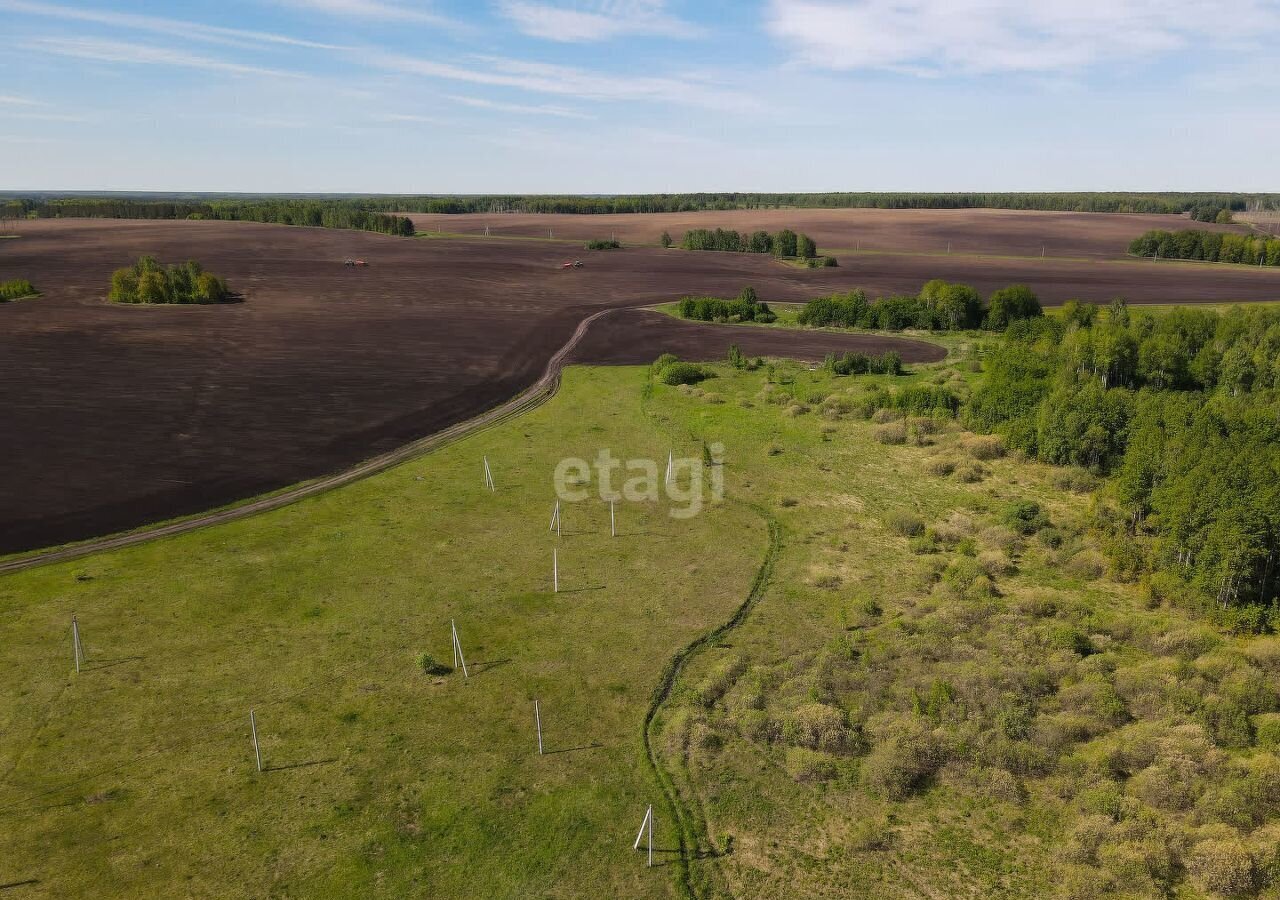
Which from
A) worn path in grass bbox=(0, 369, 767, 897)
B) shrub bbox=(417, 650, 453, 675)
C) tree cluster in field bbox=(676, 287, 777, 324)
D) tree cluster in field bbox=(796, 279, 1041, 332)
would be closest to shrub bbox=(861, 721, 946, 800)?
worn path in grass bbox=(0, 369, 767, 897)

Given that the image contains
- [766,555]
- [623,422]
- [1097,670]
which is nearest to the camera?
[1097,670]

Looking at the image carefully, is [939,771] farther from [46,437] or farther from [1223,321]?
[1223,321]

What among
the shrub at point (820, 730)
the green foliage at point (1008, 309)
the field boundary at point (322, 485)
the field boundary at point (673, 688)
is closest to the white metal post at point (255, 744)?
the field boundary at point (673, 688)

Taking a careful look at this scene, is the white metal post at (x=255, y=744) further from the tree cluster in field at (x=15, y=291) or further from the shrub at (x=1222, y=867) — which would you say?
the tree cluster in field at (x=15, y=291)

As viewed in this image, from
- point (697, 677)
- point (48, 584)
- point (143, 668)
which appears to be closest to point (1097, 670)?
point (697, 677)

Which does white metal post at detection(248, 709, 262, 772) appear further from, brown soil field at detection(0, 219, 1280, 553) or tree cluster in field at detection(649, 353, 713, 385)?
tree cluster in field at detection(649, 353, 713, 385)

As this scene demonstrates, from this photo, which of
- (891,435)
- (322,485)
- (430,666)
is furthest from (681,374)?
(430,666)
